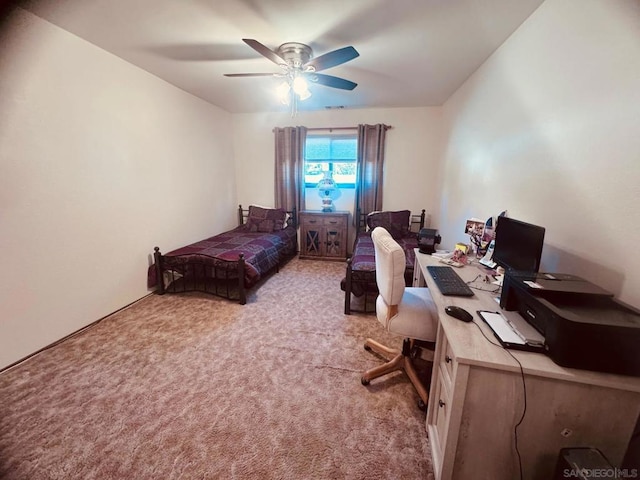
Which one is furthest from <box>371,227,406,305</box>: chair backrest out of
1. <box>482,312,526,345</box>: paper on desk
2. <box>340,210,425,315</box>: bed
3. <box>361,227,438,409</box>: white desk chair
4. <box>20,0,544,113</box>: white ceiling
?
<box>20,0,544,113</box>: white ceiling

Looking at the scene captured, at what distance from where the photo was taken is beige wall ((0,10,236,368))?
185 cm

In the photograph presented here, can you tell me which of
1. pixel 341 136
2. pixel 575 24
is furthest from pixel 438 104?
pixel 575 24

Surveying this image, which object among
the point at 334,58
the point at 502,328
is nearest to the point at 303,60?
the point at 334,58

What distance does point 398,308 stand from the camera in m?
1.62

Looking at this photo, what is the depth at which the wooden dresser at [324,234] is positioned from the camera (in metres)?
4.31

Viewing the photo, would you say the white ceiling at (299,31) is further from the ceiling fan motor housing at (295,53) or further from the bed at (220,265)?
the bed at (220,265)

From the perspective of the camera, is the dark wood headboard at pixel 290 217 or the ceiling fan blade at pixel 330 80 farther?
the dark wood headboard at pixel 290 217

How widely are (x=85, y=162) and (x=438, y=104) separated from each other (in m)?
4.35

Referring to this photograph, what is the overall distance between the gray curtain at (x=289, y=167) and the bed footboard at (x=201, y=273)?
190 cm

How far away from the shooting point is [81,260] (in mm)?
2299

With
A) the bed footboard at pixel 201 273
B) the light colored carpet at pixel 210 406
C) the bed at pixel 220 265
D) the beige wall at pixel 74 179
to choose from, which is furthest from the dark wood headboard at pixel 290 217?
the light colored carpet at pixel 210 406

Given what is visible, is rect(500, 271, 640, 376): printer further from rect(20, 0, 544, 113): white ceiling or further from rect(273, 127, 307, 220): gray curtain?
rect(273, 127, 307, 220): gray curtain

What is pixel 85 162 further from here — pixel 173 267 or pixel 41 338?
pixel 41 338

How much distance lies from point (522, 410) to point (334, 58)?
2308 mm
